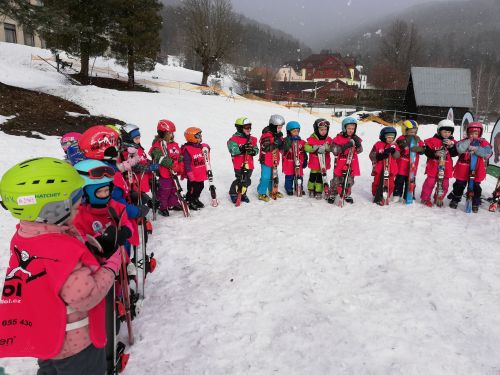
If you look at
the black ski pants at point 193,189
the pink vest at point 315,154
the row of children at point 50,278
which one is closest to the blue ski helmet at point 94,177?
the row of children at point 50,278

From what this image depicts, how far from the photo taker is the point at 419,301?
436 cm

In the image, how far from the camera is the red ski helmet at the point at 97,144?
4445 mm

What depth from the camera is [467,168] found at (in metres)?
7.52

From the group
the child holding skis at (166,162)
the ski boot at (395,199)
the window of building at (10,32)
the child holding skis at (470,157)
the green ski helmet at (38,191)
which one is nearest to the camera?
the green ski helmet at (38,191)

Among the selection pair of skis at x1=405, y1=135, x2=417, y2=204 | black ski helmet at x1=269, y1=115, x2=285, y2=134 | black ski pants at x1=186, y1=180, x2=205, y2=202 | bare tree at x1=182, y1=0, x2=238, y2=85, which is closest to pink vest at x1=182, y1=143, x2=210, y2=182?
black ski pants at x1=186, y1=180, x2=205, y2=202

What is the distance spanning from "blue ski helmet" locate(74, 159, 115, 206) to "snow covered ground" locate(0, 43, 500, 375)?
5.37ft

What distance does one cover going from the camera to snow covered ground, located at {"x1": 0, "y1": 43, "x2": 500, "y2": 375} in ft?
11.4

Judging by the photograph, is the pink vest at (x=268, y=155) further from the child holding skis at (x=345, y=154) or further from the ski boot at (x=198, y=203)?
the ski boot at (x=198, y=203)

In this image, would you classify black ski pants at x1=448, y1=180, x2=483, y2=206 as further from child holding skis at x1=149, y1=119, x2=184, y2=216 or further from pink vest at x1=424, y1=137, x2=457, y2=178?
child holding skis at x1=149, y1=119, x2=184, y2=216

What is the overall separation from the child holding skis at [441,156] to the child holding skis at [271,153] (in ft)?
11.5

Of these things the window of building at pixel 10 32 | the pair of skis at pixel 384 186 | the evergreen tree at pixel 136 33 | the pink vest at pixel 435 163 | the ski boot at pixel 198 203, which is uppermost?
the window of building at pixel 10 32

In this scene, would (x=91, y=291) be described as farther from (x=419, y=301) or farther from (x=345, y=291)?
(x=419, y=301)

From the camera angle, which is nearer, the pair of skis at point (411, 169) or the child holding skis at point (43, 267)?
the child holding skis at point (43, 267)

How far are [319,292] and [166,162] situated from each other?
4049 mm
